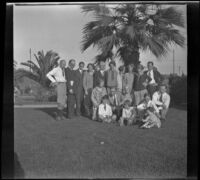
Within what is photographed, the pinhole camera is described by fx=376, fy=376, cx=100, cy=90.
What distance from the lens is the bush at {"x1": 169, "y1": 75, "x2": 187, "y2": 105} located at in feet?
17.7

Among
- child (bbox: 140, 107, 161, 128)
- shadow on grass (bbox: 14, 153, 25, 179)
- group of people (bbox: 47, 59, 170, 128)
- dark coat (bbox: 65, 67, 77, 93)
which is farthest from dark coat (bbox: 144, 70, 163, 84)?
shadow on grass (bbox: 14, 153, 25, 179)

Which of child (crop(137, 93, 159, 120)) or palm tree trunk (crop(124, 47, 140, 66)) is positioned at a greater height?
palm tree trunk (crop(124, 47, 140, 66))

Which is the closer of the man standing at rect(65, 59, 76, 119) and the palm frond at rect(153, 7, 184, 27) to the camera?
the palm frond at rect(153, 7, 184, 27)

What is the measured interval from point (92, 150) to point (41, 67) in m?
1.41

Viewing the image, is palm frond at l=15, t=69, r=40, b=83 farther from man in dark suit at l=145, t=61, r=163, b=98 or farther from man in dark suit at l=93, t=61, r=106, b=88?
man in dark suit at l=145, t=61, r=163, b=98

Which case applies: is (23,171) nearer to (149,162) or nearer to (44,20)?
(149,162)

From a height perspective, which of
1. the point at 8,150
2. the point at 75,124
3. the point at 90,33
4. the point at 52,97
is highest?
the point at 90,33

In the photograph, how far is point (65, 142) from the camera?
5.45 meters

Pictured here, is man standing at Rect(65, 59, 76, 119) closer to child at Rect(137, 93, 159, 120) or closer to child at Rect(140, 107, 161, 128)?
child at Rect(137, 93, 159, 120)

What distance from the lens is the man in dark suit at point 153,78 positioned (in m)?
5.48

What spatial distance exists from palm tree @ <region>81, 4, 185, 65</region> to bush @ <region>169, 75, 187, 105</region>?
415mm

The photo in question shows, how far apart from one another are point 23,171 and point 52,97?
3.78ft

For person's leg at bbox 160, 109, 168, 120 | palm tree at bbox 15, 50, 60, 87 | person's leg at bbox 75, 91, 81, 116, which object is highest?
palm tree at bbox 15, 50, 60, 87

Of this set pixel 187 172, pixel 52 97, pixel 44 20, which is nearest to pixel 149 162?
pixel 187 172
